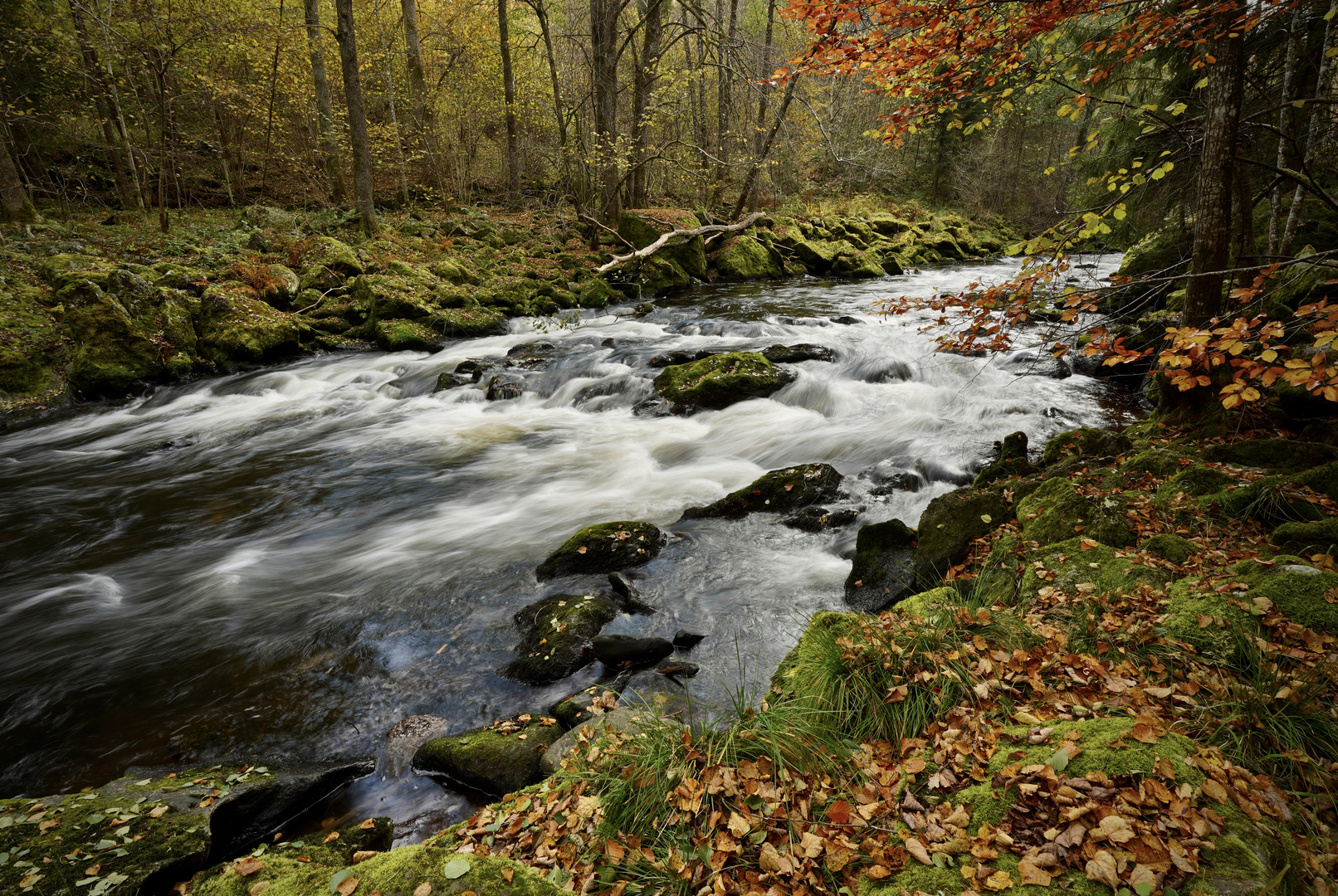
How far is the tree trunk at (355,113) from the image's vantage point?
14742 millimetres

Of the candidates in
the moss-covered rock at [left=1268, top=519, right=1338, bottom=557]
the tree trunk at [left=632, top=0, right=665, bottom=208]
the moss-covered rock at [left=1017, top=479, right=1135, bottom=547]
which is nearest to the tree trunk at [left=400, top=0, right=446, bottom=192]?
the tree trunk at [left=632, top=0, right=665, bottom=208]

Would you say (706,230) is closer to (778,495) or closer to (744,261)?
(744,261)

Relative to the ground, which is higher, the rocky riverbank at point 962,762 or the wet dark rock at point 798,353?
the wet dark rock at point 798,353

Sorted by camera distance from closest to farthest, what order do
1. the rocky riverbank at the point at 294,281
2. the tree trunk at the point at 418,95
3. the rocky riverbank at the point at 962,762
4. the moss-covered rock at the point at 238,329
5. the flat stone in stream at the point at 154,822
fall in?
1. the rocky riverbank at the point at 962,762
2. the flat stone in stream at the point at 154,822
3. the rocky riverbank at the point at 294,281
4. the moss-covered rock at the point at 238,329
5. the tree trunk at the point at 418,95

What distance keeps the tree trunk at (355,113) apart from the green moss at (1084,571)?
18219mm

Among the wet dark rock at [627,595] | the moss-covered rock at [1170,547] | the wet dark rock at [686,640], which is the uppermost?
the moss-covered rock at [1170,547]

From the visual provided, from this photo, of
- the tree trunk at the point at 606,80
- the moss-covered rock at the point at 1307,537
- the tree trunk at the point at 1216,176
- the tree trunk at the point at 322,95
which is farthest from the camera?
the tree trunk at the point at 322,95

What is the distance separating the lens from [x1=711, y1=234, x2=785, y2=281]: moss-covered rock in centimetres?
2102

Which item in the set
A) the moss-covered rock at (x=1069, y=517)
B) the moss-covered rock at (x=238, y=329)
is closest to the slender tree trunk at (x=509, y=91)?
the moss-covered rock at (x=238, y=329)

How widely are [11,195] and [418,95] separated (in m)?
10.9

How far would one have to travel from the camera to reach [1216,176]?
475 centimetres

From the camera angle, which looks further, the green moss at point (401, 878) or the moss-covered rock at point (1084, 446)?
the moss-covered rock at point (1084, 446)

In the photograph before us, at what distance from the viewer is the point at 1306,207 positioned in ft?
27.2

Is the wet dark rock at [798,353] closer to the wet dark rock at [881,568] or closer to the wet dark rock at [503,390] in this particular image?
the wet dark rock at [503,390]
